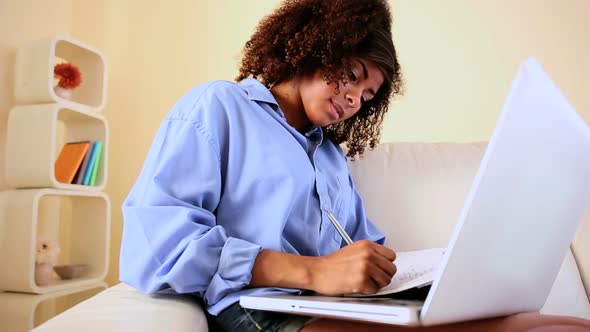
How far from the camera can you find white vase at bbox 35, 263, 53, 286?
1790mm

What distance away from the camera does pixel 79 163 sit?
193 cm

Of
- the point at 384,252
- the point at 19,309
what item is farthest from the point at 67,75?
the point at 384,252

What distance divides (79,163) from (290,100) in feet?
3.76

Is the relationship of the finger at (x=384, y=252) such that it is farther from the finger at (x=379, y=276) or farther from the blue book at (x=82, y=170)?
the blue book at (x=82, y=170)

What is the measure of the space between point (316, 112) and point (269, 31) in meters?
0.23

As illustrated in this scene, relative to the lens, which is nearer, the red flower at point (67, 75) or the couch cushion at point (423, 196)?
the couch cushion at point (423, 196)

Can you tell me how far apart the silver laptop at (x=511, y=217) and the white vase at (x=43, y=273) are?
1373 millimetres

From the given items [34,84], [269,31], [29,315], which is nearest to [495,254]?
[269,31]

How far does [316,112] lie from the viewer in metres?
1.07

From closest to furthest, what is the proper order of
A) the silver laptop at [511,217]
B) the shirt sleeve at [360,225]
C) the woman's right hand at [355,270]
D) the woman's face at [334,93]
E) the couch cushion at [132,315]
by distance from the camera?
the silver laptop at [511,217]
the couch cushion at [132,315]
the woman's right hand at [355,270]
the woman's face at [334,93]
the shirt sleeve at [360,225]

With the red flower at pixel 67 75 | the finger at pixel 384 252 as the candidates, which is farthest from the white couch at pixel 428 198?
the red flower at pixel 67 75

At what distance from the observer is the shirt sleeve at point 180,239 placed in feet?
2.44

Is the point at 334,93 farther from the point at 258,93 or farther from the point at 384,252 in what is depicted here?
the point at 384,252

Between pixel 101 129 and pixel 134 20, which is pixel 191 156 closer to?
pixel 101 129
